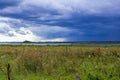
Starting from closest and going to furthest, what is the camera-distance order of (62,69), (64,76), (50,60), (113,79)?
(113,79), (64,76), (62,69), (50,60)

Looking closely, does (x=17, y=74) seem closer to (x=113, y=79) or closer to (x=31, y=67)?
(x=31, y=67)

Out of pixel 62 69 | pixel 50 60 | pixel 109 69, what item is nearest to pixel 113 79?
pixel 109 69

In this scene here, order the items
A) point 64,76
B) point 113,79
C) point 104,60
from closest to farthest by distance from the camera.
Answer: point 113,79 < point 64,76 < point 104,60

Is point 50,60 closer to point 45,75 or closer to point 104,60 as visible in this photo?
point 45,75

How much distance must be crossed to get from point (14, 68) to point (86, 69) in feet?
14.1

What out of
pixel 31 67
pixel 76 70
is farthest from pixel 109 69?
pixel 31 67

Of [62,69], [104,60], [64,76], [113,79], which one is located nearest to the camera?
[113,79]

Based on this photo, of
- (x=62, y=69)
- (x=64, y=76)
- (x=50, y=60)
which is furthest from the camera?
(x=50, y=60)

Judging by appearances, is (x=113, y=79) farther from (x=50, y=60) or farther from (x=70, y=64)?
(x=50, y=60)

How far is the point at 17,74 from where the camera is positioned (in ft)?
56.0

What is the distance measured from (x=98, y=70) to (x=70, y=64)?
2173 millimetres

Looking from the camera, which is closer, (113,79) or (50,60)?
(113,79)

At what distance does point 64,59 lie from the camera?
19797 millimetres

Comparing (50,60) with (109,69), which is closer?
(109,69)
